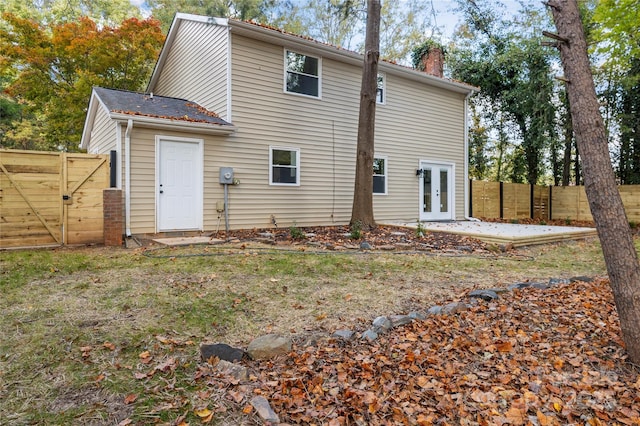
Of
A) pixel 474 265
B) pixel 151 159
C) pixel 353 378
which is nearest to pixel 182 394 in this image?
pixel 353 378

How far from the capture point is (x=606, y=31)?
10.1 m

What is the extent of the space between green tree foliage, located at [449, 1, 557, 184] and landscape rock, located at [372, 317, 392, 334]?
47.8ft

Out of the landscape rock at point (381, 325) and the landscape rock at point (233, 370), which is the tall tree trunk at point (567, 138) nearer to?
the landscape rock at point (381, 325)

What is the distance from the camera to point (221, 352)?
8.76ft

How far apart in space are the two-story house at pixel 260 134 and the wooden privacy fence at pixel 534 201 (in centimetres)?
259

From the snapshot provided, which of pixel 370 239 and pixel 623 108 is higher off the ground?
pixel 623 108

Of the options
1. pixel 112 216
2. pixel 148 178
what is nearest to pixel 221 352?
pixel 112 216

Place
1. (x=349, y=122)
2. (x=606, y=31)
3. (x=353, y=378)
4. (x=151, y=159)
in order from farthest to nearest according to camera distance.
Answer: (x=349, y=122)
(x=606, y=31)
(x=151, y=159)
(x=353, y=378)

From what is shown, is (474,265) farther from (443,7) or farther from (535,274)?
(443,7)

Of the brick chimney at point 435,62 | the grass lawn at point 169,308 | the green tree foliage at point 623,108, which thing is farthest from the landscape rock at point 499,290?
the green tree foliage at point 623,108

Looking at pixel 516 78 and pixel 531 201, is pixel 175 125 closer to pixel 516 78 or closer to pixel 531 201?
pixel 516 78

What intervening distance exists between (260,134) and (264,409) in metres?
7.92

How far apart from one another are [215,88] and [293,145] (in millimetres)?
2419

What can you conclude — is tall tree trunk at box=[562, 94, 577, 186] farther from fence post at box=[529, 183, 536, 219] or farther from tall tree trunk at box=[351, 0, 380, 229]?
tall tree trunk at box=[351, 0, 380, 229]
